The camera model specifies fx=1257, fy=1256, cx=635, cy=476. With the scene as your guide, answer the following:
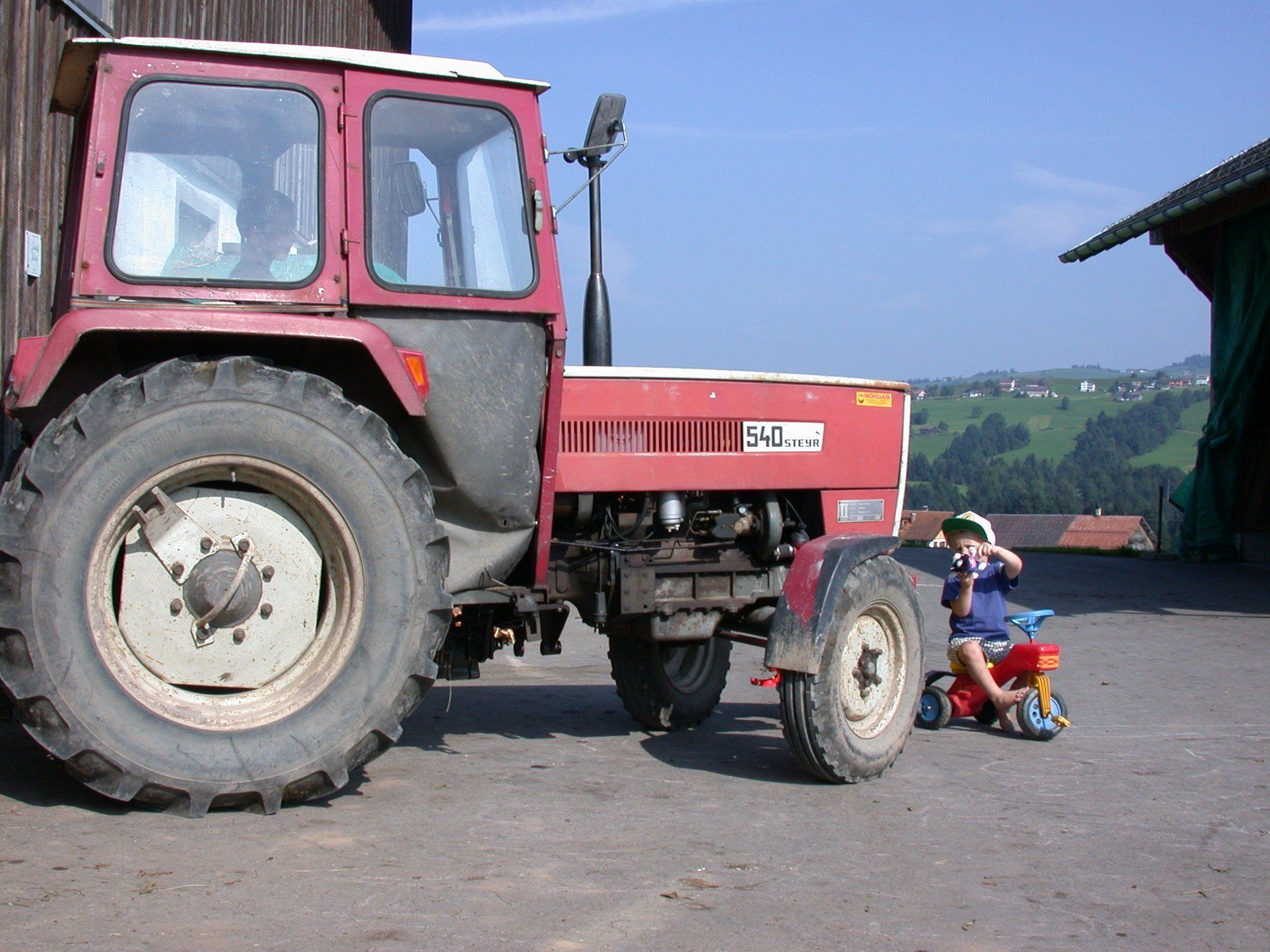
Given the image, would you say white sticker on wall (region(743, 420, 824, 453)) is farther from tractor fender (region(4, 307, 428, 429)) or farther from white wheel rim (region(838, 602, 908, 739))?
tractor fender (region(4, 307, 428, 429))

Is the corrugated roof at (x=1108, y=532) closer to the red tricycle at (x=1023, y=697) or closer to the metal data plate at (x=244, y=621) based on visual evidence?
the red tricycle at (x=1023, y=697)

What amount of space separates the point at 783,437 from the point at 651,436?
2.14 feet

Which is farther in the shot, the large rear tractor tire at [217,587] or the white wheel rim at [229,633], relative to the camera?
the white wheel rim at [229,633]

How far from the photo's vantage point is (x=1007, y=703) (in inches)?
238

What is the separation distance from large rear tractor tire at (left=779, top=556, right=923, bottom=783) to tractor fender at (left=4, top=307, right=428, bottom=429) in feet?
6.05

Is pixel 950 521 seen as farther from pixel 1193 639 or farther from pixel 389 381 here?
pixel 1193 639

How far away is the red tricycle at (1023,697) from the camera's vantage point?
5961 millimetres

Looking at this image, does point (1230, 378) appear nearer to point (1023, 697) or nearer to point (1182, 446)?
point (1023, 697)

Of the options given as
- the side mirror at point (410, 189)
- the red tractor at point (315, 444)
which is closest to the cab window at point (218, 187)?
the red tractor at point (315, 444)

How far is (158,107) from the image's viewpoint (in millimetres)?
4137

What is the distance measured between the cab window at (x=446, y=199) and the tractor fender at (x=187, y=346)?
0.32 meters

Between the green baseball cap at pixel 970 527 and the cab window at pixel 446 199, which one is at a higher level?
the cab window at pixel 446 199

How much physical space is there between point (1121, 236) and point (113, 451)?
14.4 metres

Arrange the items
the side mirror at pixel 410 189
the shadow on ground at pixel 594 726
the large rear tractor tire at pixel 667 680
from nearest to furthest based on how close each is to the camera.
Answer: the side mirror at pixel 410 189
the shadow on ground at pixel 594 726
the large rear tractor tire at pixel 667 680
